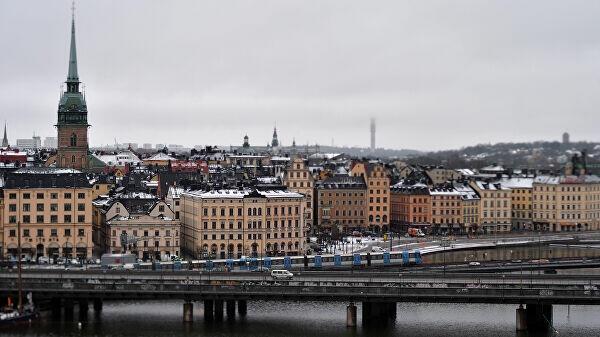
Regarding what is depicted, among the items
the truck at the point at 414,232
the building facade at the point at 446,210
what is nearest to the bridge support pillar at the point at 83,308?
the truck at the point at 414,232

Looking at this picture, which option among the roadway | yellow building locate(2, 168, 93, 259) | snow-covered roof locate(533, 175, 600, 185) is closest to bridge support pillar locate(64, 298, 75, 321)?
the roadway

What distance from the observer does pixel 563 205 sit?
149375 millimetres

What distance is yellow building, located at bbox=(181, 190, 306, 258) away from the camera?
339ft

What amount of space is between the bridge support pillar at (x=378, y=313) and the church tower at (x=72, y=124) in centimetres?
8126

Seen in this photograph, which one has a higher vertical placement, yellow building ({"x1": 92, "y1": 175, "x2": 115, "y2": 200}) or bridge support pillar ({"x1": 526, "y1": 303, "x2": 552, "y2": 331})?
yellow building ({"x1": 92, "y1": 175, "x2": 115, "y2": 200})

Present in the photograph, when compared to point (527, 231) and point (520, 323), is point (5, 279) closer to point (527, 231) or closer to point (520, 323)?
point (520, 323)

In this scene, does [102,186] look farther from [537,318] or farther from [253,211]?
[537,318]

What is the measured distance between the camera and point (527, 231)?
14650cm

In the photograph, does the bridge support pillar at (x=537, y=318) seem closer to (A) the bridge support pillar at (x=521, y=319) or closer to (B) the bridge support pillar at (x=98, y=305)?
(A) the bridge support pillar at (x=521, y=319)

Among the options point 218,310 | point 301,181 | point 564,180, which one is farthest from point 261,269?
point 564,180

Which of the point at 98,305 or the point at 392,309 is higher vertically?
the point at 98,305

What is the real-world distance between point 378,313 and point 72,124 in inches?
3309

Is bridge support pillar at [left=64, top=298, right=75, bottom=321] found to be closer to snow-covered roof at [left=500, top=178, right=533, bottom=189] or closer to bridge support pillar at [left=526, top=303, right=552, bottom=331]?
bridge support pillar at [left=526, top=303, right=552, bottom=331]

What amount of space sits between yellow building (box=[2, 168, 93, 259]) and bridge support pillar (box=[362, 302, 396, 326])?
36008 millimetres
